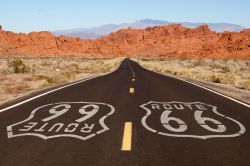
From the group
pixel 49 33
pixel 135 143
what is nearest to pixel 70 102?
pixel 135 143

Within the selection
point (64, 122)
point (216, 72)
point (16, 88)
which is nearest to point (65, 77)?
point (16, 88)

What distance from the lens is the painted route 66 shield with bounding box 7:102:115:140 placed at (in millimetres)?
6613

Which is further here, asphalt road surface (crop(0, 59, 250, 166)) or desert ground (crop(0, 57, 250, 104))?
desert ground (crop(0, 57, 250, 104))

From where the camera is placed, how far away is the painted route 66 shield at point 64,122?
661 cm

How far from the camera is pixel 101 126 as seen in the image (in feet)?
23.9

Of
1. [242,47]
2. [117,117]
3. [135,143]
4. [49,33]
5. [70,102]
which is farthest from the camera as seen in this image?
[49,33]

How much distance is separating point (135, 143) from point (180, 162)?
1182mm

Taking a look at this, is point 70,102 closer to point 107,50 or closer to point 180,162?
point 180,162

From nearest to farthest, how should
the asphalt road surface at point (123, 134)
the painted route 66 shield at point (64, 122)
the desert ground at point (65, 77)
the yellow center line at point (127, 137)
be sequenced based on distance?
the asphalt road surface at point (123, 134) → the yellow center line at point (127, 137) → the painted route 66 shield at point (64, 122) → the desert ground at point (65, 77)

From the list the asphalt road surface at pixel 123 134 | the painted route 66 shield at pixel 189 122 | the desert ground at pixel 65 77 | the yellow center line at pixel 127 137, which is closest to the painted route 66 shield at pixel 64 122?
the asphalt road surface at pixel 123 134

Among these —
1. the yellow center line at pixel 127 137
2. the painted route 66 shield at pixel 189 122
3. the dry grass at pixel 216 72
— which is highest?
the yellow center line at pixel 127 137

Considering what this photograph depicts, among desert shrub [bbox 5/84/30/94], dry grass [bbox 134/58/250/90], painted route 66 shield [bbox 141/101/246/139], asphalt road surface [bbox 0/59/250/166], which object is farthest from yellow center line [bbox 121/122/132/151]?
dry grass [bbox 134/58/250/90]

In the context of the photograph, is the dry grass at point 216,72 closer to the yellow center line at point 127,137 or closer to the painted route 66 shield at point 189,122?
the painted route 66 shield at point 189,122

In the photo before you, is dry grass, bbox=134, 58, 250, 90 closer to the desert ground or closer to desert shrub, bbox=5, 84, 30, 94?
the desert ground
